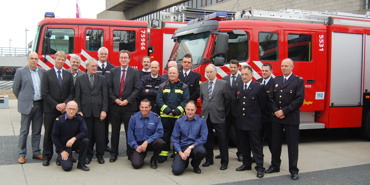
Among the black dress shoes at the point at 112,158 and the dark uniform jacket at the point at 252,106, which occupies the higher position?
the dark uniform jacket at the point at 252,106

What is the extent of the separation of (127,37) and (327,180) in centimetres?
769

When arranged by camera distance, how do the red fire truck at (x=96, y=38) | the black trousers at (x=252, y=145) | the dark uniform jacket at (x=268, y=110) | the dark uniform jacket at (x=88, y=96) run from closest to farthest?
the black trousers at (x=252, y=145) → the dark uniform jacket at (x=268, y=110) → the dark uniform jacket at (x=88, y=96) → the red fire truck at (x=96, y=38)

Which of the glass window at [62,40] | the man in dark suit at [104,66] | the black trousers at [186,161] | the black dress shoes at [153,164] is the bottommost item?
the black dress shoes at [153,164]

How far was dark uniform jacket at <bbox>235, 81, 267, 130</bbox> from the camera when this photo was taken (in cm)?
608

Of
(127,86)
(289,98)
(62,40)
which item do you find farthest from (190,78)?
(62,40)

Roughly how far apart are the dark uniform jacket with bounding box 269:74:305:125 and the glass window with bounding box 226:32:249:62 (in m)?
1.99

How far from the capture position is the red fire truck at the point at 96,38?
10.7 metres

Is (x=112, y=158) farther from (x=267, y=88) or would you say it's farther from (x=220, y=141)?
(x=267, y=88)

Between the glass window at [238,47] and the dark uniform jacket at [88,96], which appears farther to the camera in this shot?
the glass window at [238,47]

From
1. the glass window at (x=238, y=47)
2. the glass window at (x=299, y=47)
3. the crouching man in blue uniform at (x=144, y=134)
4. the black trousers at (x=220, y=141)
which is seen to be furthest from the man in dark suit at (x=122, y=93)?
the glass window at (x=299, y=47)

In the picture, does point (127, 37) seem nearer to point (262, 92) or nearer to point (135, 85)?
point (135, 85)

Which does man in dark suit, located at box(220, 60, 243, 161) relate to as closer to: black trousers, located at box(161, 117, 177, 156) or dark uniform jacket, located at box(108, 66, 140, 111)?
black trousers, located at box(161, 117, 177, 156)

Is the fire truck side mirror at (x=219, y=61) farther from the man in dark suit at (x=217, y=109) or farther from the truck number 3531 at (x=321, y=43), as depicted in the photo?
the truck number 3531 at (x=321, y=43)

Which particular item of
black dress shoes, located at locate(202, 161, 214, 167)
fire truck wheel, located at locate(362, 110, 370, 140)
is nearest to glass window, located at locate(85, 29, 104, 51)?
black dress shoes, located at locate(202, 161, 214, 167)
